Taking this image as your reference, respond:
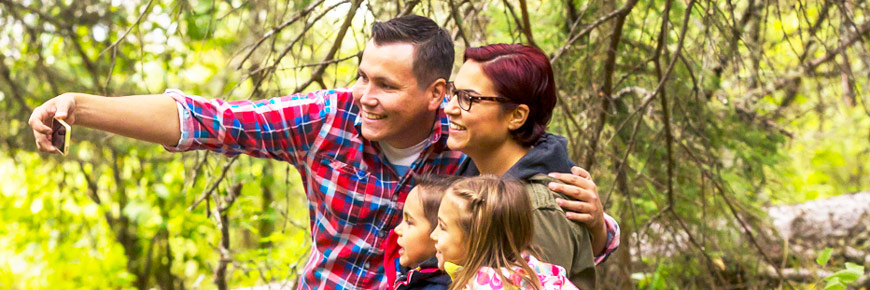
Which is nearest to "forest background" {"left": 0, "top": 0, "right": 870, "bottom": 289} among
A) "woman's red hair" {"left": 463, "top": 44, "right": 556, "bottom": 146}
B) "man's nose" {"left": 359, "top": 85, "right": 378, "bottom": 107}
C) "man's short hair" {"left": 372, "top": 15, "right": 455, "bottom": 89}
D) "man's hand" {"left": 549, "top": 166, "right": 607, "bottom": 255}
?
"man's short hair" {"left": 372, "top": 15, "right": 455, "bottom": 89}

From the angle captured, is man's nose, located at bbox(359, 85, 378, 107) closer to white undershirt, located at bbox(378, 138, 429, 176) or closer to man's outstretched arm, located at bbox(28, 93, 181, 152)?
white undershirt, located at bbox(378, 138, 429, 176)

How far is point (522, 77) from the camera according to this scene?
6.41 feet

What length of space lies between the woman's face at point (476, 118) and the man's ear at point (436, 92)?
0.33m

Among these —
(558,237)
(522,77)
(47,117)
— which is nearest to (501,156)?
(522,77)

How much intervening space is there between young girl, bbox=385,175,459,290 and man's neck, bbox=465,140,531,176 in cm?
16

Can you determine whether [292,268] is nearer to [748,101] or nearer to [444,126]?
[444,126]

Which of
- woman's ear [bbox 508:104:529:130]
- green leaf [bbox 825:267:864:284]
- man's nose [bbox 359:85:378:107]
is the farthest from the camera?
green leaf [bbox 825:267:864:284]

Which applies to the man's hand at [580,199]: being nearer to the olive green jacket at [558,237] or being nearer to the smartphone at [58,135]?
the olive green jacket at [558,237]

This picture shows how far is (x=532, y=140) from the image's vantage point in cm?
202

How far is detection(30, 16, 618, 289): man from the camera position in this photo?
7.32ft

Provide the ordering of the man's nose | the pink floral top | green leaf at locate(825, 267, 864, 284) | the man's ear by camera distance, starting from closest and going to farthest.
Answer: the pink floral top → the man's nose → the man's ear → green leaf at locate(825, 267, 864, 284)

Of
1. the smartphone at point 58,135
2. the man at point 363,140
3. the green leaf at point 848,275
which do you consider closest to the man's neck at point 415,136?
the man at point 363,140

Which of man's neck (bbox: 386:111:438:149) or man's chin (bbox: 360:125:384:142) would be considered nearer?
man's chin (bbox: 360:125:384:142)

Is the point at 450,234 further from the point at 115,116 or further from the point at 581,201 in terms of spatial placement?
the point at 115,116
